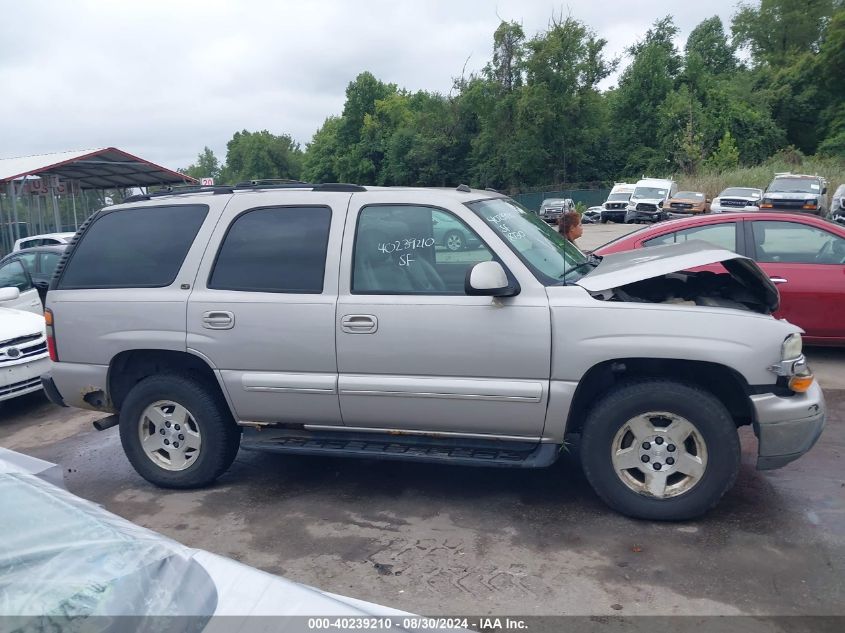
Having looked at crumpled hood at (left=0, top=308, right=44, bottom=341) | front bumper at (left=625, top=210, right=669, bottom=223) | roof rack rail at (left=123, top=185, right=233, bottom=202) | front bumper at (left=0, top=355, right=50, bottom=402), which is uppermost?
roof rack rail at (left=123, top=185, right=233, bottom=202)

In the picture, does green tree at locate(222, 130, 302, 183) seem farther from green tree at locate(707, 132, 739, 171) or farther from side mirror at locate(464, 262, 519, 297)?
side mirror at locate(464, 262, 519, 297)

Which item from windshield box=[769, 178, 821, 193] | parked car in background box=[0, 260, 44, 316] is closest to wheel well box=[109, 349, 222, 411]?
parked car in background box=[0, 260, 44, 316]

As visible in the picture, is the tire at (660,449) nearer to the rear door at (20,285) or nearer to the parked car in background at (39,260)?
the rear door at (20,285)

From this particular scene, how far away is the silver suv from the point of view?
444 cm

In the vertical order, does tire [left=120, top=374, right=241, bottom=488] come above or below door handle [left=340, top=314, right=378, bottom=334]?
below

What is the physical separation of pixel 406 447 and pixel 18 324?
18.1 ft

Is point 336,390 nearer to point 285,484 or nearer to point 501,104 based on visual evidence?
point 285,484

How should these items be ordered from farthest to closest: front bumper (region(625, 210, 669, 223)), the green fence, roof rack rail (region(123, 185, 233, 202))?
the green fence, front bumper (region(625, 210, 669, 223)), roof rack rail (region(123, 185, 233, 202))

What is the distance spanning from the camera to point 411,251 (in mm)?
4996

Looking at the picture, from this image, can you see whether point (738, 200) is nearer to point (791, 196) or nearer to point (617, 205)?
point (791, 196)

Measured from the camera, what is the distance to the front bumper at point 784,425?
4367 mm

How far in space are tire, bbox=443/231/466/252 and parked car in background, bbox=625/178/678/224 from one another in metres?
31.2

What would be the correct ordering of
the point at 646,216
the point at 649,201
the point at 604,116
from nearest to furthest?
1. the point at 649,201
2. the point at 646,216
3. the point at 604,116

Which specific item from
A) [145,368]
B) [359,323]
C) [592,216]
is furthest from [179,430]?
[592,216]
